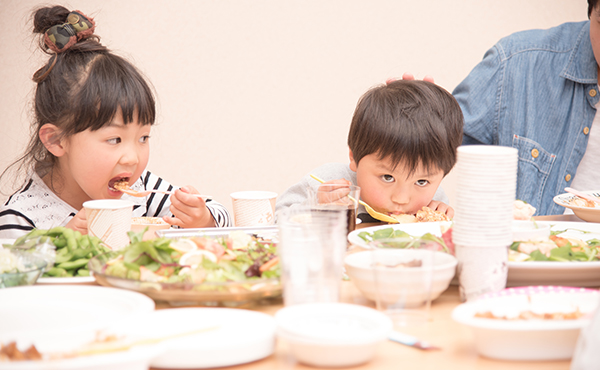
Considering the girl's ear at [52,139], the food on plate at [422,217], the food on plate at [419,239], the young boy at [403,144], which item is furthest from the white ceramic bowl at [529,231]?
the girl's ear at [52,139]

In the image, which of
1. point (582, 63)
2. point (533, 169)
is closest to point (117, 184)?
point (533, 169)

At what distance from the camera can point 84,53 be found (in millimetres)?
1723

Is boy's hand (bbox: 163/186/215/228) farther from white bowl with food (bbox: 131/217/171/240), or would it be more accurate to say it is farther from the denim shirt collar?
the denim shirt collar

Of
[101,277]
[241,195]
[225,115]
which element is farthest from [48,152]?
[225,115]

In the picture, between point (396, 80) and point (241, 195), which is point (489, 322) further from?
point (396, 80)

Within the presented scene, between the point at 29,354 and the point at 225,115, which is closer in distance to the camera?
the point at 29,354

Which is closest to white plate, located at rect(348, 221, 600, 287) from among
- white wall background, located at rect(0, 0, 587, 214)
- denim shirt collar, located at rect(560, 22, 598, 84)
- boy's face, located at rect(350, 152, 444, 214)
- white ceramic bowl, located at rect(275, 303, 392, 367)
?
white ceramic bowl, located at rect(275, 303, 392, 367)

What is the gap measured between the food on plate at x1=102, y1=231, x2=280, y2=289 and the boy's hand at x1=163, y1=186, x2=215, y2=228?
70 cm

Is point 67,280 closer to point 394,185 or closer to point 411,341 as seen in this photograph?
point 411,341

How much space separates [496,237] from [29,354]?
62cm

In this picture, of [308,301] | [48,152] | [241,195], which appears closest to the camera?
[308,301]

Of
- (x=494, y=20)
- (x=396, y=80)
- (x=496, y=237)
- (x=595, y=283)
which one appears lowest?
(x=595, y=283)

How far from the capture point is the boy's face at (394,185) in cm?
170

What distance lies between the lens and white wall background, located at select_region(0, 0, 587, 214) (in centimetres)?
288
